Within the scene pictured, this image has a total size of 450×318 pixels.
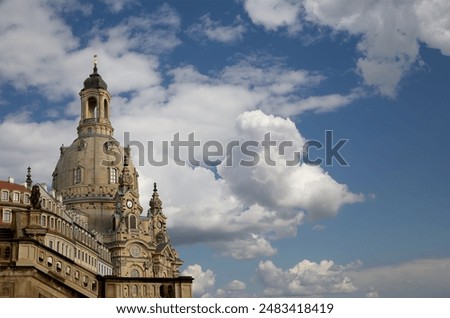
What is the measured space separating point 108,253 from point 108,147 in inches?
869

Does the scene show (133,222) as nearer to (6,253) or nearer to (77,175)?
(77,175)

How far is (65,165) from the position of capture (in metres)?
122

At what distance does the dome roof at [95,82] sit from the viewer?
132000 millimetres

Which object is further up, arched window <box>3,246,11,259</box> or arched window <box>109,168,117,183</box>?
arched window <box>109,168,117,183</box>

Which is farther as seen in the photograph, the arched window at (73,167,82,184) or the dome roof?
the dome roof

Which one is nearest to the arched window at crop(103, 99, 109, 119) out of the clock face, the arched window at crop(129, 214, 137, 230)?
the clock face

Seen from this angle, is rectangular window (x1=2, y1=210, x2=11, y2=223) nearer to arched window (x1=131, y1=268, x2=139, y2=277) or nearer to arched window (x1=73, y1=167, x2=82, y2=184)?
arched window (x1=131, y1=268, x2=139, y2=277)

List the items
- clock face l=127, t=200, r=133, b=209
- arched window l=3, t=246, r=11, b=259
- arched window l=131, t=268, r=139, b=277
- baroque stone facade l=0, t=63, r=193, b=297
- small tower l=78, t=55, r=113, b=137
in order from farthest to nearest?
1. small tower l=78, t=55, r=113, b=137
2. clock face l=127, t=200, r=133, b=209
3. arched window l=131, t=268, r=139, b=277
4. baroque stone facade l=0, t=63, r=193, b=297
5. arched window l=3, t=246, r=11, b=259

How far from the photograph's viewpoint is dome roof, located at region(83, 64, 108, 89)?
433 feet

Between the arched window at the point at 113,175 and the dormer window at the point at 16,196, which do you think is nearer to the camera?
the dormer window at the point at 16,196

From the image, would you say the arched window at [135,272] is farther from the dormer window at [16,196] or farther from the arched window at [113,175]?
the dormer window at [16,196]

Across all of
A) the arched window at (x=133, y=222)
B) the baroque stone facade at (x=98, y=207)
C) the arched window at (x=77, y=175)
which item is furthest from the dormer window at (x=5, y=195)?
the arched window at (x=77, y=175)
